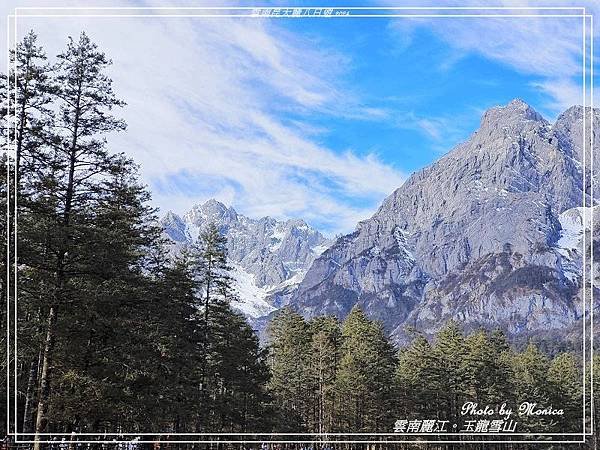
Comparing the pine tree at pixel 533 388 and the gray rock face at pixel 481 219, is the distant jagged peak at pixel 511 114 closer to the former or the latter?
the gray rock face at pixel 481 219

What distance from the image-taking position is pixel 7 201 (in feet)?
52.9

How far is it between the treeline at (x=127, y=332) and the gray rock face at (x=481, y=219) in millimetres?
3577

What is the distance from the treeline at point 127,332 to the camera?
55.4ft

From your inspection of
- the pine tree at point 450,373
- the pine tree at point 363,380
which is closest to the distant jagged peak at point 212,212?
the pine tree at point 450,373

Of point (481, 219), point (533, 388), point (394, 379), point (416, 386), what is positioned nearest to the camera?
point (481, 219)

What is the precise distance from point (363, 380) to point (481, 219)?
370 inches

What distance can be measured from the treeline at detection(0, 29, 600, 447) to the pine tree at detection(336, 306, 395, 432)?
3.2 inches

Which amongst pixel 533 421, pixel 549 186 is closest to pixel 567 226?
pixel 549 186

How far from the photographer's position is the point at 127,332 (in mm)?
19844

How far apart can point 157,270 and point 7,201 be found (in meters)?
8.65

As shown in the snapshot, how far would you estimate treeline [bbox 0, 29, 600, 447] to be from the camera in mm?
16891

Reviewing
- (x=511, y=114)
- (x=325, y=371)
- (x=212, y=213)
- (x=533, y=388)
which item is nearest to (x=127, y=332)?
(x=212, y=213)

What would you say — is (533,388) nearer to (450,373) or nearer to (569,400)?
(569,400)

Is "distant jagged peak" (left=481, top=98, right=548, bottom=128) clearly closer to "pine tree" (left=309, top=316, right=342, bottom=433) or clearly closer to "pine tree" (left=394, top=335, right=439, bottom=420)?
"pine tree" (left=394, top=335, right=439, bottom=420)
